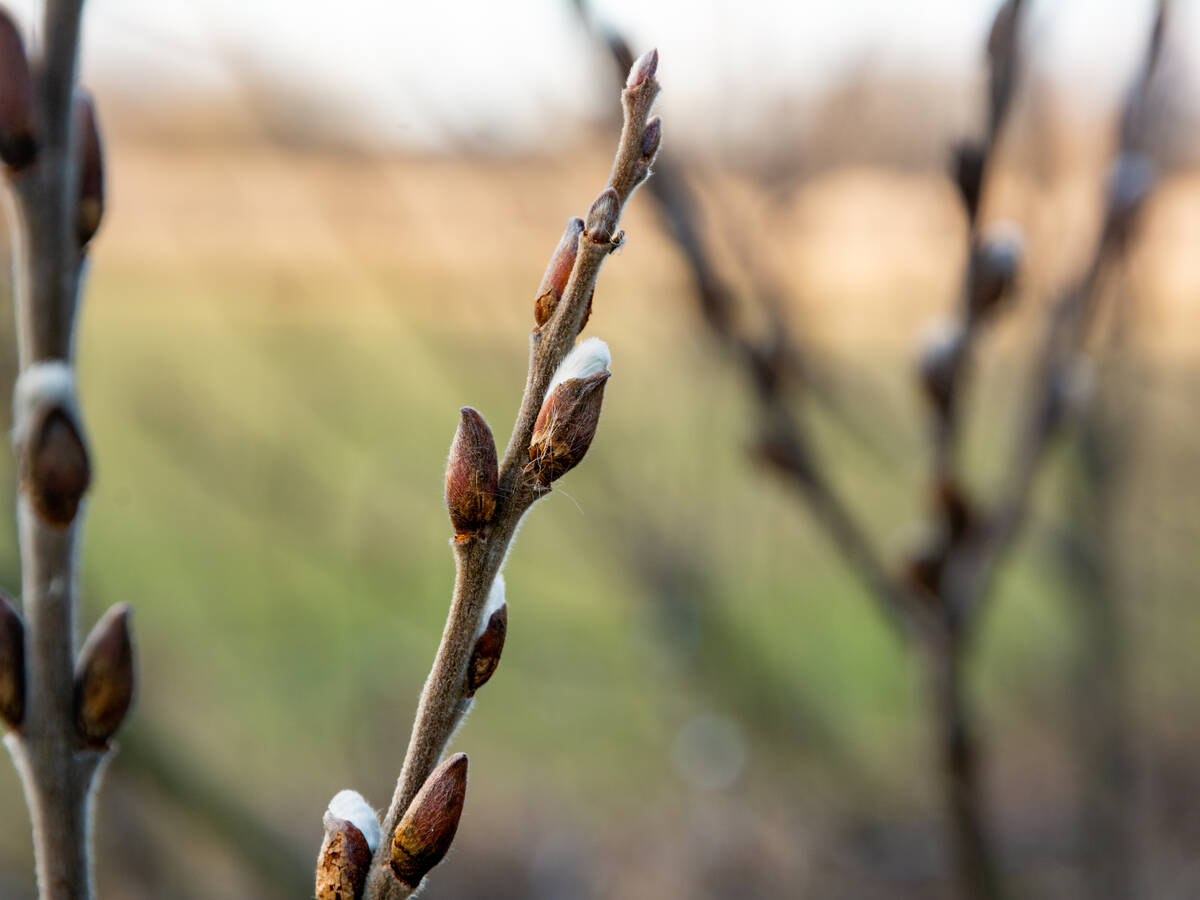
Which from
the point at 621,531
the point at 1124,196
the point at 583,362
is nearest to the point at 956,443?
the point at 1124,196

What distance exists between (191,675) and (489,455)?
18.0ft

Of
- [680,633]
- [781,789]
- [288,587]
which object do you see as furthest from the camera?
[288,587]

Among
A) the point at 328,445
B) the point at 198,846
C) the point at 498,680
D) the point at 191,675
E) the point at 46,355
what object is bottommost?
the point at 46,355

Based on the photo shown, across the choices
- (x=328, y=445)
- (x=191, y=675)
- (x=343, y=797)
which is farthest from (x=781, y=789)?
(x=328, y=445)

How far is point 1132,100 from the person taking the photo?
0.87 m

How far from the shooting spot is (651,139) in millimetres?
401

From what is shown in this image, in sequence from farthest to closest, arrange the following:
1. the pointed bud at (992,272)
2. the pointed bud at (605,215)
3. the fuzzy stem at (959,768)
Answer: the fuzzy stem at (959,768), the pointed bud at (992,272), the pointed bud at (605,215)

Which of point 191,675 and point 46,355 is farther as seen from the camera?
point 191,675

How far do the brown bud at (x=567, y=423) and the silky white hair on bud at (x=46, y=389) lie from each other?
20 centimetres

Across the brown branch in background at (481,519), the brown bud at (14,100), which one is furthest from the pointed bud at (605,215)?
the brown bud at (14,100)

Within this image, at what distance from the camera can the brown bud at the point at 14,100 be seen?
0.46 metres

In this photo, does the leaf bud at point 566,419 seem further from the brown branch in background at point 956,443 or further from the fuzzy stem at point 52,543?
the brown branch in background at point 956,443

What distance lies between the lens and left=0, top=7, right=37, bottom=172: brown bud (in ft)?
1.52

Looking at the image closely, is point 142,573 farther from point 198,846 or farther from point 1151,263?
point 1151,263
